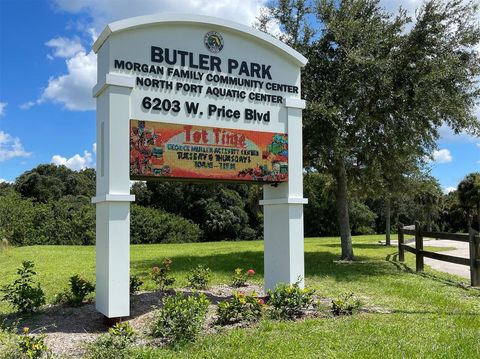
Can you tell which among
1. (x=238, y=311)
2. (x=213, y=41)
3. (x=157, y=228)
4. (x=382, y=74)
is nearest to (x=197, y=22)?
(x=213, y=41)

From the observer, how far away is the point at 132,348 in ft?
18.7

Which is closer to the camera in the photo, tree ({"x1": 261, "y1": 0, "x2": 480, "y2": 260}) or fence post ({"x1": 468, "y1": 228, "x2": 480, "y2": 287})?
fence post ({"x1": 468, "y1": 228, "x2": 480, "y2": 287})

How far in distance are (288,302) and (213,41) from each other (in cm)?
451

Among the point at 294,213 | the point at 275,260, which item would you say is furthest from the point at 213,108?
the point at 275,260

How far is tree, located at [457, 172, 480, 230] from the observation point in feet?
145

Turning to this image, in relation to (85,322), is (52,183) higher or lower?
higher

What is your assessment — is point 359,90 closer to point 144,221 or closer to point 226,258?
point 226,258

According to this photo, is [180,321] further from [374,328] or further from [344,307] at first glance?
[344,307]

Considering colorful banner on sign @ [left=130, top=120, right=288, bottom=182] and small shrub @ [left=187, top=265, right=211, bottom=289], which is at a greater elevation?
colorful banner on sign @ [left=130, top=120, right=288, bottom=182]

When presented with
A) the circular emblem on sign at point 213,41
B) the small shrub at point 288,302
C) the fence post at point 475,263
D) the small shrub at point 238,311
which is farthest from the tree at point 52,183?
the small shrub at point 238,311

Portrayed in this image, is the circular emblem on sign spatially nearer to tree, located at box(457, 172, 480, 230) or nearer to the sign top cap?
the sign top cap

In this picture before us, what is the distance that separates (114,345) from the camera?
5.48 m

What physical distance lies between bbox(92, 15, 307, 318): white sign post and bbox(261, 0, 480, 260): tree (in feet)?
17.2

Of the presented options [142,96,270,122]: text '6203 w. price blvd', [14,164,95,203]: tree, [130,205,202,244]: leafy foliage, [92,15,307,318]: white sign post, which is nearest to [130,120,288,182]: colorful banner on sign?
[92,15,307,318]: white sign post
